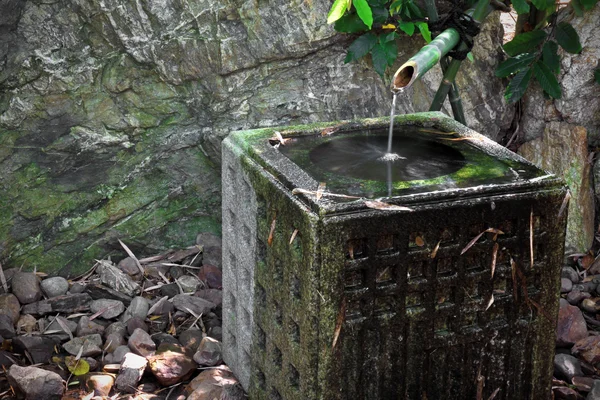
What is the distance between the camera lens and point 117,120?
3.75 m

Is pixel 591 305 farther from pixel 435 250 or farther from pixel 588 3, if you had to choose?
pixel 435 250

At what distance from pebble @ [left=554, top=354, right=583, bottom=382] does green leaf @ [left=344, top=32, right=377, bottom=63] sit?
4.49 feet

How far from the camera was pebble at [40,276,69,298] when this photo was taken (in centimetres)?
365

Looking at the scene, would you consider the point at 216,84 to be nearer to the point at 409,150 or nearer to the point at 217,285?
the point at 217,285

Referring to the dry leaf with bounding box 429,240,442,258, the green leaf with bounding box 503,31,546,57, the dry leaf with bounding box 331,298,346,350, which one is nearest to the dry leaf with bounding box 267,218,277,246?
the dry leaf with bounding box 331,298,346,350

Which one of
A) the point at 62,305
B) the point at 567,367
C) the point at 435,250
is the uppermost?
the point at 435,250

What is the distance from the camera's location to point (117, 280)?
146 inches

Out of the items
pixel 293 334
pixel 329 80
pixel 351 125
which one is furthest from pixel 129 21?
pixel 293 334

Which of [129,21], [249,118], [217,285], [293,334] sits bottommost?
[217,285]

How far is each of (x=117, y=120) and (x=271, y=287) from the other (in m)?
1.36

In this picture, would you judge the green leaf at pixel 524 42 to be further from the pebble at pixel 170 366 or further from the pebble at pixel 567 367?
the pebble at pixel 170 366

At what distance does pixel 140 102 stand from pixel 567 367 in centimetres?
194

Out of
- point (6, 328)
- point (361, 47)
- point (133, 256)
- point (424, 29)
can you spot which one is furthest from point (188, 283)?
point (424, 29)

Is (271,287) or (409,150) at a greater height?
(409,150)
